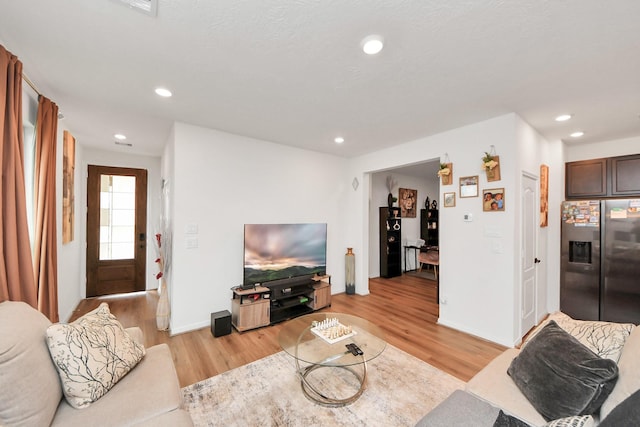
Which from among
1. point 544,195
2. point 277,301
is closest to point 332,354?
point 277,301

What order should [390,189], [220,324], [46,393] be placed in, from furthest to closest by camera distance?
[390,189] < [220,324] < [46,393]

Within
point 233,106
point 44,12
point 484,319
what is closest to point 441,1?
point 233,106

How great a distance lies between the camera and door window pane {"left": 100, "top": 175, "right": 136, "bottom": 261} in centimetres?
454

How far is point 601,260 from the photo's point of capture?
3328 millimetres

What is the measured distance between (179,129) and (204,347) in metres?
2.60

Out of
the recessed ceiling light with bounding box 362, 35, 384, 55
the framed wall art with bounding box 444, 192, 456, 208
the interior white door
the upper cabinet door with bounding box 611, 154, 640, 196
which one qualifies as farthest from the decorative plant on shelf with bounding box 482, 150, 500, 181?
the upper cabinet door with bounding box 611, 154, 640, 196

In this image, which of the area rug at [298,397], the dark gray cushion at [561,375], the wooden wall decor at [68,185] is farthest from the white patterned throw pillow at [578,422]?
the wooden wall decor at [68,185]

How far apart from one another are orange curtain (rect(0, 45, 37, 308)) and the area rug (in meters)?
1.40

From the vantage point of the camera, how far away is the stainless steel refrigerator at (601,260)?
3123mm

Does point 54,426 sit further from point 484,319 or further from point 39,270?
point 484,319

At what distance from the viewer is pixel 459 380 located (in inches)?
88.3

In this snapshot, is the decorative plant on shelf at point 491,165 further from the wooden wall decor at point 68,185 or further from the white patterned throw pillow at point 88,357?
A: the wooden wall decor at point 68,185

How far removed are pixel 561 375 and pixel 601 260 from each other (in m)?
3.30

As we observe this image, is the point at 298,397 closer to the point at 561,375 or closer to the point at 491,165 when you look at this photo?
the point at 561,375
